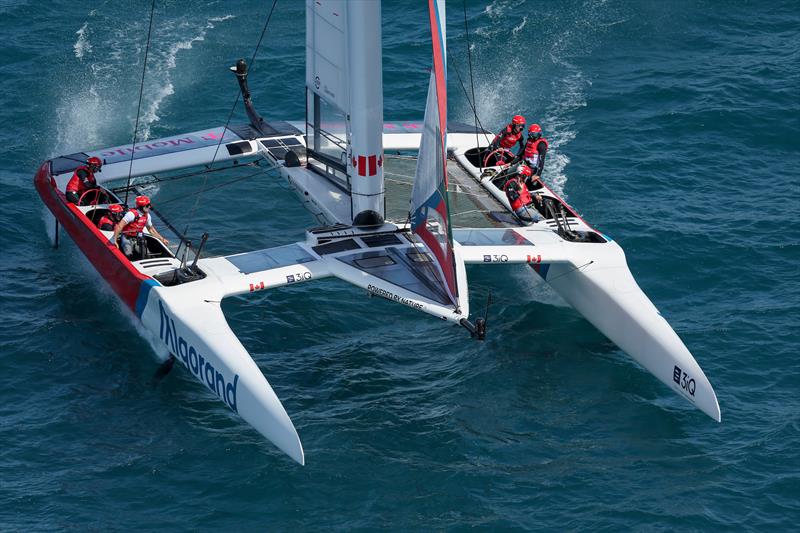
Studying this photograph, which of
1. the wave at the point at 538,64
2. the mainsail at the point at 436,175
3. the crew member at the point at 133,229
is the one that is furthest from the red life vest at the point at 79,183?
the wave at the point at 538,64

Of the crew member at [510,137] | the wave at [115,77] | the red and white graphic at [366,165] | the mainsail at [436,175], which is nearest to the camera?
the mainsail at [436,175]

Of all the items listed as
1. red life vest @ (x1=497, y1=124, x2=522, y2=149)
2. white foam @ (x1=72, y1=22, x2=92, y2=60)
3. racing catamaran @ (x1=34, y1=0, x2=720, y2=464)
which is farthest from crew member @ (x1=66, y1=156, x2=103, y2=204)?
white foam @ (x1=72, y1=22, x2=92, y2=60)

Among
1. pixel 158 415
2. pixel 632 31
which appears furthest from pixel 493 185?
pixel 632 31

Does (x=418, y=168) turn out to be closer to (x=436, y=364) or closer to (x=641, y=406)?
(x=436, y=364)

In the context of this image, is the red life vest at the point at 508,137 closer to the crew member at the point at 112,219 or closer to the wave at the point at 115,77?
the crew member at the point at 112,219

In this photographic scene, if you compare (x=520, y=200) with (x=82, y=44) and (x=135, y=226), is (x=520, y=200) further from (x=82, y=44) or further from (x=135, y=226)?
(x=82, y=44)

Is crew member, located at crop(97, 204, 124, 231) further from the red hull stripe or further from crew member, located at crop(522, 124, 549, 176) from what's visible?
crew member, located at crop(522, 124, 549, 176)

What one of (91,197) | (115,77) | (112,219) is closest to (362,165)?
(112,219)
